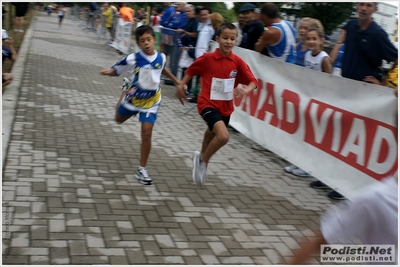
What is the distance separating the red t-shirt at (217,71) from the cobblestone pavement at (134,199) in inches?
35.0

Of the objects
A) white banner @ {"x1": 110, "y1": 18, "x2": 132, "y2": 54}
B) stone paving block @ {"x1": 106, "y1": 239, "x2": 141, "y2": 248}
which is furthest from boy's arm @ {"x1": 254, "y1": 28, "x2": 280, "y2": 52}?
white banner @ {"x1": 110, "y1": 18, "x2": 132, "y2": 54}

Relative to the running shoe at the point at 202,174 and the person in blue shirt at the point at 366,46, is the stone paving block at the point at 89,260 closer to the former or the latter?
the running shoe at the point at 202,174

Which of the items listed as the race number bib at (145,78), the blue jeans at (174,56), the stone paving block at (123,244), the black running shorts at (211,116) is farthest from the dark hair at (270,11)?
the blue jeans at (174,56)

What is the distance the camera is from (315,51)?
653cm

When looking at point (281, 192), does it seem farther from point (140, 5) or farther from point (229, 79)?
point (140, 5)

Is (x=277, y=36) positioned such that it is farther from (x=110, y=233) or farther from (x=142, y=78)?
(x=110, y=233)

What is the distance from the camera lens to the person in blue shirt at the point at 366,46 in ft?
19.6

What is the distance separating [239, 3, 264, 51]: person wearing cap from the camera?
26.7 feet

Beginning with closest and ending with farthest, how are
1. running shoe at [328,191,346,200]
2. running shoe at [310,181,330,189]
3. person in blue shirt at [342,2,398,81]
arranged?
1. running shoe at [328,191,346,200]
2. running shoe at [310,181,330,189]
3. person in blue shirt at [342,2,398,81]

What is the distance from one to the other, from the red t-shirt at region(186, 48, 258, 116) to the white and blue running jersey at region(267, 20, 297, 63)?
173cm

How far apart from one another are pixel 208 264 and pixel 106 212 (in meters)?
1.18

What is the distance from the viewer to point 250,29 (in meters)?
8.23

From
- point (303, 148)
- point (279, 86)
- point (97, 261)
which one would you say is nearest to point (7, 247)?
point (97, 261)

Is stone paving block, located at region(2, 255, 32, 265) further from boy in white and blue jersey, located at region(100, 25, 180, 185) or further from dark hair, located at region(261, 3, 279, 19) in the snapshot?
dark hair, located at region(261, 3, 279, 19)
